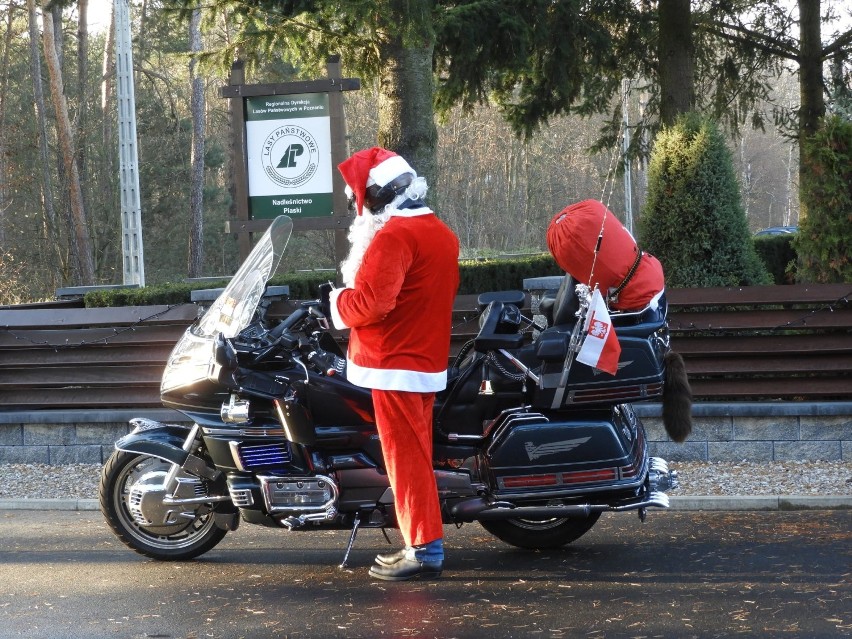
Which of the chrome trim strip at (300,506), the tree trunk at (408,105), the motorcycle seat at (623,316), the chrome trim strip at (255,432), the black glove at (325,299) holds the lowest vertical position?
the chrome trim strip at (300,506)

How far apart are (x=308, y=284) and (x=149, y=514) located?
25.0 feet

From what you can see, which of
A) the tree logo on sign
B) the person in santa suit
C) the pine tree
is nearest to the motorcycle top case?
the person in santa suit

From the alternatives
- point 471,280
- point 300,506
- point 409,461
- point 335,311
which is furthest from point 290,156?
point 409,461

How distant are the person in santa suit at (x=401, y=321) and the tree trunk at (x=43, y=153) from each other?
100 ft

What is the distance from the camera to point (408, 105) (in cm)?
1271

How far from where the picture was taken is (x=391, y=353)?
221 inches

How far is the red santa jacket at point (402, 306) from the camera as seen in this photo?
18.1ft

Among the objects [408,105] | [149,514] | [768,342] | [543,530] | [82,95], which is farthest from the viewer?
[82,95]

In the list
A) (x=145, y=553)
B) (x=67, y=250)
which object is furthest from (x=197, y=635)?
(x=67, y=250)

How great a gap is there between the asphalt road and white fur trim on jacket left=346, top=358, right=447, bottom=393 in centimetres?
100

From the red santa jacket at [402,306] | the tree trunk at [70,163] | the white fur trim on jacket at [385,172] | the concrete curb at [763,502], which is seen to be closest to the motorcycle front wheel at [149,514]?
the red santa jacket at [402,306]

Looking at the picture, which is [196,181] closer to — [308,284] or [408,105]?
[308,284]

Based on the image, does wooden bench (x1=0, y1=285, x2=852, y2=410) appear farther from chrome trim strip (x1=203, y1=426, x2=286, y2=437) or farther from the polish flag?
the polish flag

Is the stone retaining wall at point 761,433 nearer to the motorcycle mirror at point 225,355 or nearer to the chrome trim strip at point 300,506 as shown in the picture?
the chrome trim strip at point 300,506
